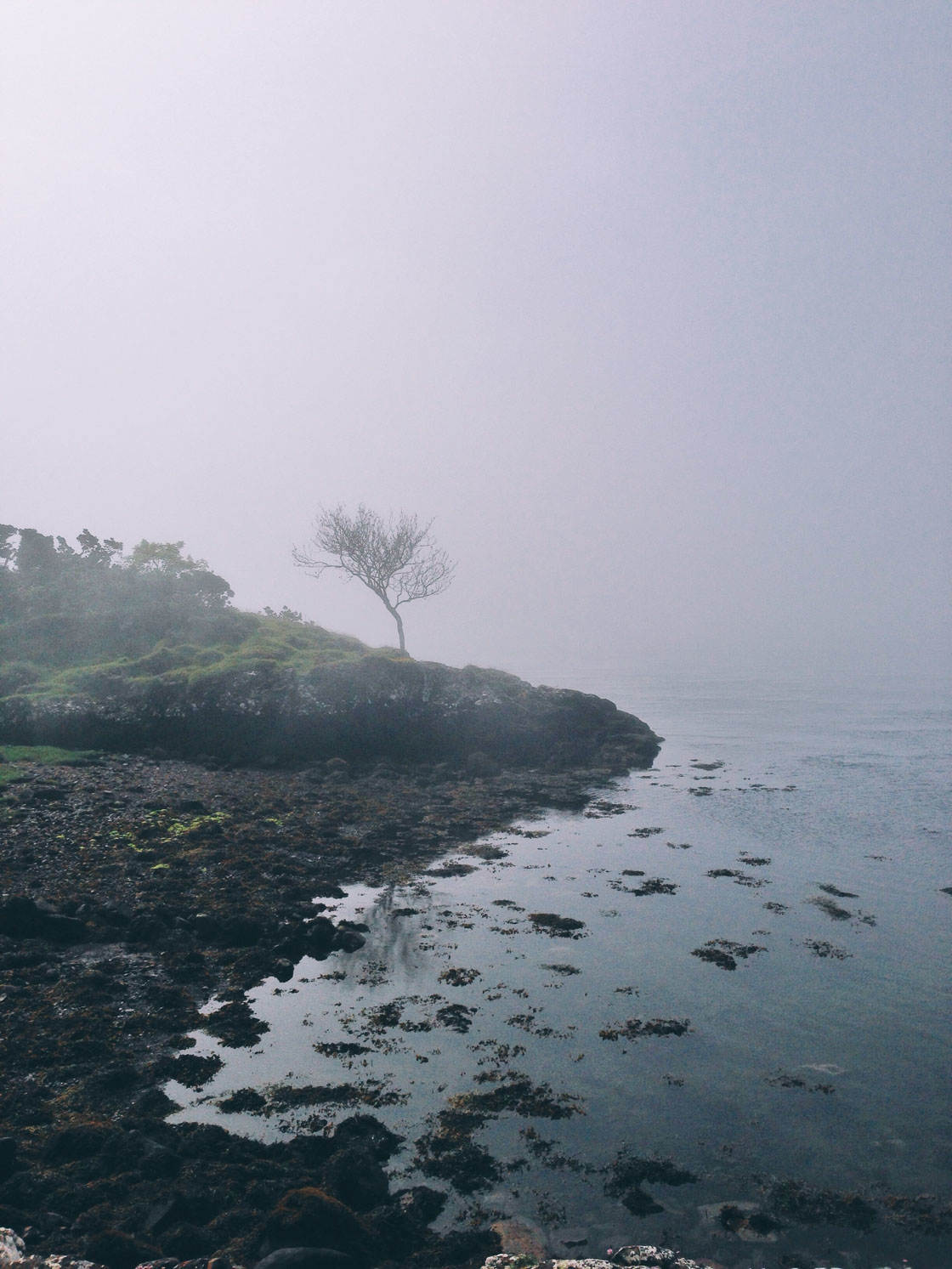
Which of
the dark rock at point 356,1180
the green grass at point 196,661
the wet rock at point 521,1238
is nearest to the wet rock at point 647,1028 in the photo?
the wet rock at point 521,1238

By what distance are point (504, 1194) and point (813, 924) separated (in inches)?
502

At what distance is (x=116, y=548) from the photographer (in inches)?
2015

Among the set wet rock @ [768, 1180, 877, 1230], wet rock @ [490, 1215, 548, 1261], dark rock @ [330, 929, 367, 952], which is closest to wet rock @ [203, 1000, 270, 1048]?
dark rock @ [330, 929, 367, 952]

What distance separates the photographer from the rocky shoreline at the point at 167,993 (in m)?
8.16

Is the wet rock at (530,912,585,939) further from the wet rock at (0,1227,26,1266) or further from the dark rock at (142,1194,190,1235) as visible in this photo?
the wet rock at (0,1227,26,1266)

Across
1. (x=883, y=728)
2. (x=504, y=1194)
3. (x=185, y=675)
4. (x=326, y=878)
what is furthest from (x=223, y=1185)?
(x=883, y=728)

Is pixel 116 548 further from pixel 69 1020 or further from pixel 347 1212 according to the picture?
pixel 347 1212

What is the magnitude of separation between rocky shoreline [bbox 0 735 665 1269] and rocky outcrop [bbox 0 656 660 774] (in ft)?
17.4

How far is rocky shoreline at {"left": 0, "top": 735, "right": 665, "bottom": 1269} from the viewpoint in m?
8.16

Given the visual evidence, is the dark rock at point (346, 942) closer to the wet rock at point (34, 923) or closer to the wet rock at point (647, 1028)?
the wet rock at point (34, 923)

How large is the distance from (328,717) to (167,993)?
85.3ft

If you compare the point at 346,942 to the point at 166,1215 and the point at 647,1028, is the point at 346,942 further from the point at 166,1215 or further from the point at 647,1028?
the point at 166,1215

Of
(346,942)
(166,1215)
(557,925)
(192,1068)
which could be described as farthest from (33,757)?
(166,1215)

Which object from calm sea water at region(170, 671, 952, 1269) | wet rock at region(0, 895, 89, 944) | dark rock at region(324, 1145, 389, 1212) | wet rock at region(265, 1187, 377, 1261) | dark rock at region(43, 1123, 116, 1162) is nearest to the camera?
wet rock at region(265, 1187, 377, 1261)
